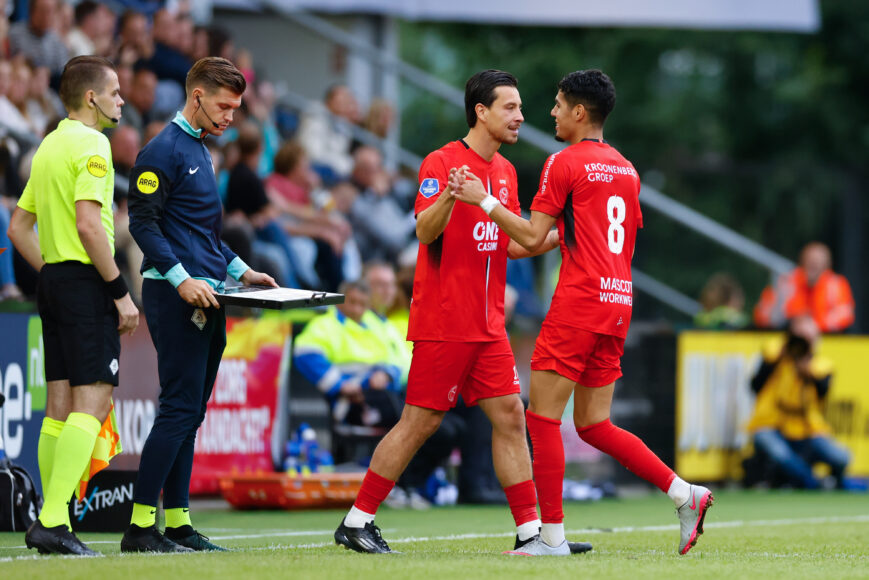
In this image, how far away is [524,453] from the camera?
23.4 ft

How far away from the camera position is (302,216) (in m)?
14.4

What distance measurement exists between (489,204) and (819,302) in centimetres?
966

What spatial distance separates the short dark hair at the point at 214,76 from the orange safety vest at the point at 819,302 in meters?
9.53

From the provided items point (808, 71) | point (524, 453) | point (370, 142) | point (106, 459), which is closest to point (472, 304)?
point (524, 453)

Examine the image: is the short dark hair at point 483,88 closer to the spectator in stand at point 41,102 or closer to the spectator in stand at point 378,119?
the spectator in stand at point 41,102

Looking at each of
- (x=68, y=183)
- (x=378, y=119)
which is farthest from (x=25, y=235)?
(x=378, y=119)

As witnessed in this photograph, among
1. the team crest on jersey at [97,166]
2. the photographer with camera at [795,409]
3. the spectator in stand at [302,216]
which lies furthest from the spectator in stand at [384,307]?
the team crest on jersey at [97,166]

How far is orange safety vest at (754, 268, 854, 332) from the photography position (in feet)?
51.1

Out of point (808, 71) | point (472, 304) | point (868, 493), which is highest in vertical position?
point (808, 71)

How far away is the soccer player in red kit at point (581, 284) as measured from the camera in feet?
22.9

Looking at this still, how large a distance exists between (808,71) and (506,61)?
6469 millimetres

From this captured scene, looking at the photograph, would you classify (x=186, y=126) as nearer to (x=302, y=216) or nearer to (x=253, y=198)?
(x=253, y=198)

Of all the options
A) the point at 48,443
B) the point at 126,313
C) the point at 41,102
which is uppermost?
the point at 41,102

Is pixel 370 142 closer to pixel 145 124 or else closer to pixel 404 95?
pixel 145 124
